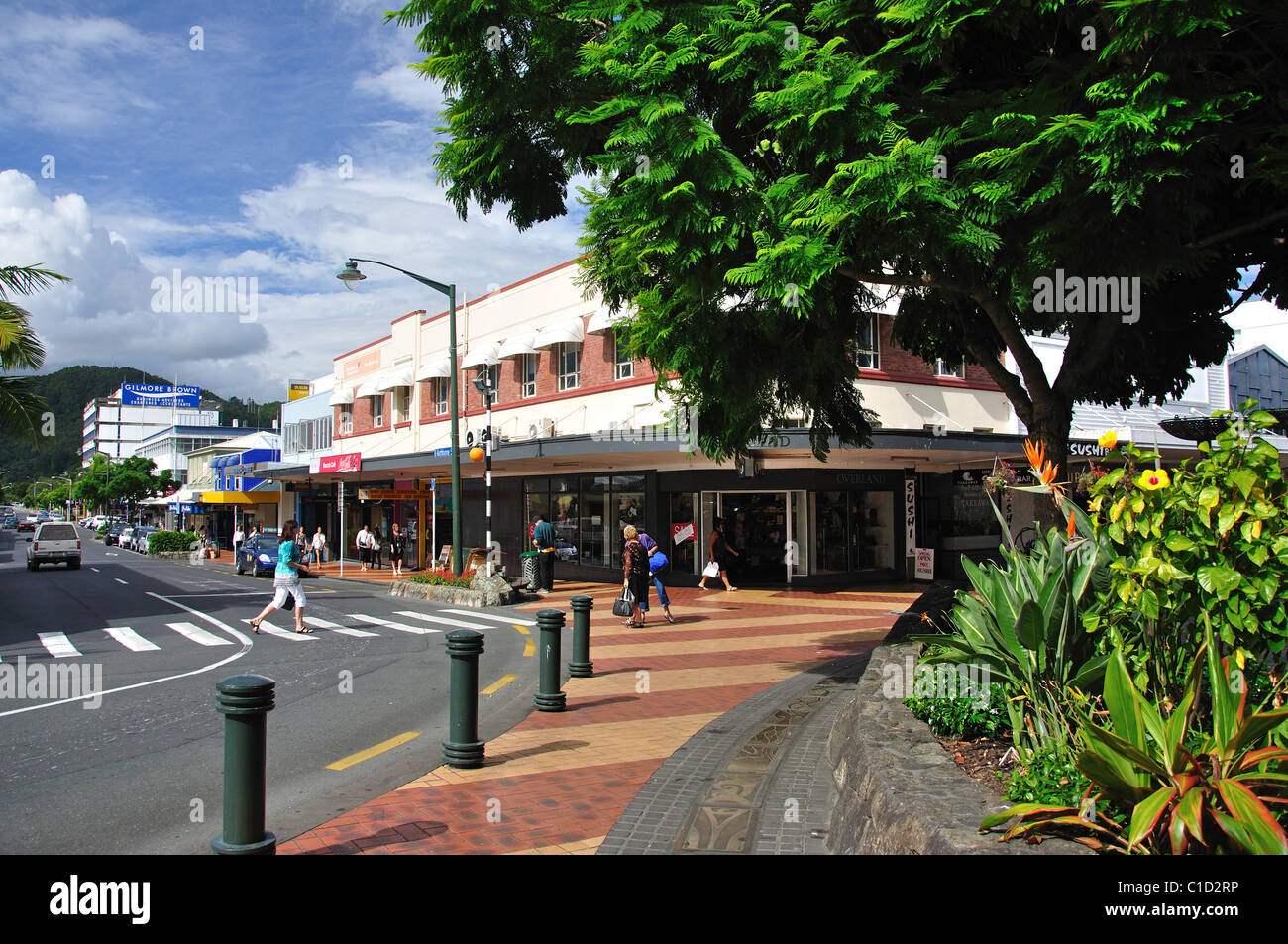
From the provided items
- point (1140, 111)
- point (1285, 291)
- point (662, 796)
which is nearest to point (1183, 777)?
point (662, 796)

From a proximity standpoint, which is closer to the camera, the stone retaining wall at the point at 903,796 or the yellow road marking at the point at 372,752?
the stone retaining wall at the point at 903,796

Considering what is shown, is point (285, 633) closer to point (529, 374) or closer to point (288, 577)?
point (288, 577)

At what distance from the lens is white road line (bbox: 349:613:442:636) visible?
14.9 meters

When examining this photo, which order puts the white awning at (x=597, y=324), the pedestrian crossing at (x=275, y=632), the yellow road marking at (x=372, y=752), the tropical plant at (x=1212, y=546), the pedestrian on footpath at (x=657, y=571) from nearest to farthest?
the tropical plant at (x=1212, y=546), the yellow road marking at (x=372, y=752), the pedestrian crossing at (x=275, y=632), the pedestrian on footpath at (x=657, y=571), the white awning at (x=597, y=324)

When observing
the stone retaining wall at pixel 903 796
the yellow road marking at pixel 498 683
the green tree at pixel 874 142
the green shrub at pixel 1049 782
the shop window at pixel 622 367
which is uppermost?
the shop window at pixel 622 367

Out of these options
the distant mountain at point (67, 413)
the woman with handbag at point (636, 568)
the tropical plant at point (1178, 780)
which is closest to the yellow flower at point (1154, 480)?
the tropical plant at point (1178, 780)

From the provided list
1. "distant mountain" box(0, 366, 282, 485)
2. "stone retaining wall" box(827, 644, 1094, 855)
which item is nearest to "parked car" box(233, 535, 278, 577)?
"stone retaining wall" box(827, 644, 1094, 855)

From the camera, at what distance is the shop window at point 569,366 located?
25.9m

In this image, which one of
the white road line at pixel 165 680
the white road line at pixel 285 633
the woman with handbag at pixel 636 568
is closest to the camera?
the white road line at pixel 165 680

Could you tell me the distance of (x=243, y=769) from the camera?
4.32 m

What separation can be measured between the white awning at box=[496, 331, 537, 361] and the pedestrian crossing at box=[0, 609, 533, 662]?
11.0m

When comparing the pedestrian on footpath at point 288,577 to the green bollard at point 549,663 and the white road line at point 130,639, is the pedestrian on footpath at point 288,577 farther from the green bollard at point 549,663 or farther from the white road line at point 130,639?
the green bollard at point 549,663

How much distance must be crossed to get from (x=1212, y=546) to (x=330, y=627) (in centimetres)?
1432

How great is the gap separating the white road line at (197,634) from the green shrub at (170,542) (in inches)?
1437
